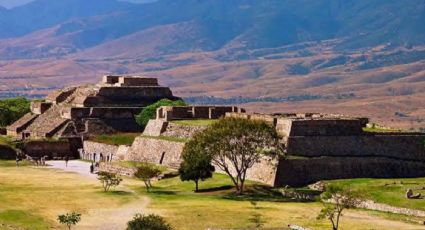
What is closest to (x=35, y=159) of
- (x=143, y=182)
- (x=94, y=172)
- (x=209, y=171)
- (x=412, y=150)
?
(x=94, y=172)

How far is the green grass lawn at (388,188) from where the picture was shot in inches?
2478

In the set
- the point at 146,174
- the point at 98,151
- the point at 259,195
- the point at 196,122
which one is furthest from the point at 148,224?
the point at 98,151

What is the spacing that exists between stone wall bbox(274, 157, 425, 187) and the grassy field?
2.43 meters

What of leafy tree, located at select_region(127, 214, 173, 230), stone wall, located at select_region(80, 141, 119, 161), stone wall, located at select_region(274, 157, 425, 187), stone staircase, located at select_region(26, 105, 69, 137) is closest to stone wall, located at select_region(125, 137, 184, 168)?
stone wall, located at select_region(80, 141, 119, 161)

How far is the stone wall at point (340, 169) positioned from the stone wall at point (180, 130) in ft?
40.4

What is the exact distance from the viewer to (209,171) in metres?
71.9

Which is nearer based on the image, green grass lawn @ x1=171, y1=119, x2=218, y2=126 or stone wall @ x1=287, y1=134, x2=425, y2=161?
stone wall @ x1=287, y1=134, x2=425, y2=161

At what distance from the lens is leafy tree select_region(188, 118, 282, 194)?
70.8 metres

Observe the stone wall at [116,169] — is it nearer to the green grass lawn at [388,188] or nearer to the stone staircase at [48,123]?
the green grass lawn at [388,188]

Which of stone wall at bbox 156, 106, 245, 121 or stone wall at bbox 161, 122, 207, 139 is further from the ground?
stone wall at bbox 156, 106, 245, 121

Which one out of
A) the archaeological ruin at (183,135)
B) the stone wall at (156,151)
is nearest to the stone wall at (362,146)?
the archaeological ruin at (183,135)

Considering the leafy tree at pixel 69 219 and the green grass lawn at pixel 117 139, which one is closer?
the leafy tree at pixel 69 219

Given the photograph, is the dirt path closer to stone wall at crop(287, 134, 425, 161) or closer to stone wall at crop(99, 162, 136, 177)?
stone wall at crop(99, 162, 136, 177)

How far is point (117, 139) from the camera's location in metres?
101
